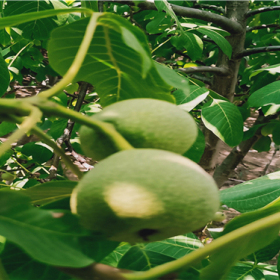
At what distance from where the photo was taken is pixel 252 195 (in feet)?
3.09

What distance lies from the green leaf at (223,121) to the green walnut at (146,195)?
3.62ft

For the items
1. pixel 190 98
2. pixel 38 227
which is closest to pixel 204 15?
pixel 190 98

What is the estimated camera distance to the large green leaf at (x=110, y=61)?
60cm

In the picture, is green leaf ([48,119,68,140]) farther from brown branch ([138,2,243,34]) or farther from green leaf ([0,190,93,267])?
green leaf ([0,190,93,267])

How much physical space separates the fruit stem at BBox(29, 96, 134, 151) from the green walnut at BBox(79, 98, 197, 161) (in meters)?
0.02

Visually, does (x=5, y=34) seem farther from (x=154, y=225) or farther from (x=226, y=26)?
(x=154, y=225)

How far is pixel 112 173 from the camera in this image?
1.20ft

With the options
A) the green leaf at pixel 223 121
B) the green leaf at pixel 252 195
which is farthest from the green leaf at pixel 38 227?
the green leaf at pixel 223 121

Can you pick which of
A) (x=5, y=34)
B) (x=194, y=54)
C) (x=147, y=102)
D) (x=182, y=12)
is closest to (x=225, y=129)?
(x=194, y=54)

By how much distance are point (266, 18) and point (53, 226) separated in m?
2.69

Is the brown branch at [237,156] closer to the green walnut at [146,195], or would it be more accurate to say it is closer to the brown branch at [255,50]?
the brown branch at [255,50]

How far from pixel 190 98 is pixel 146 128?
0.84 m

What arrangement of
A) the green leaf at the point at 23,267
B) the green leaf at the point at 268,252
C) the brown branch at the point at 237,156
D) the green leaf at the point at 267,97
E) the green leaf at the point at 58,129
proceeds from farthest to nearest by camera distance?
the brown branch at the point at 237,156 → the green leaf at the point at 58,129 → the green leaf at the point at 267,97 → the green leaf at the point at 268,252 → the green leaf at the point at 23,267

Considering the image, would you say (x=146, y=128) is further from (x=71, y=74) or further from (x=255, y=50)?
(x=255, y=50)
